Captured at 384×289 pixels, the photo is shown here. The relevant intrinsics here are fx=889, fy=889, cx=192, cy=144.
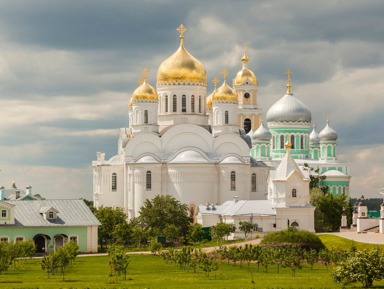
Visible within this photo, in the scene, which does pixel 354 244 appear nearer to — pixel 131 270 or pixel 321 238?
pixel 321 238

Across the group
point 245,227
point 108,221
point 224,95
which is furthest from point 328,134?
point 108,221

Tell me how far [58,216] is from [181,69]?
923 inches

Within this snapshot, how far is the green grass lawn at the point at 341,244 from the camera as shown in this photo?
45000 millimetres

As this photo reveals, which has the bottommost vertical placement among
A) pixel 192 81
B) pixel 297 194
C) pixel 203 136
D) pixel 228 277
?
pixel 228 277

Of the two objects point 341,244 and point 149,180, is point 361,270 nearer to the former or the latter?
point 341,244

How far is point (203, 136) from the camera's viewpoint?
234 ft

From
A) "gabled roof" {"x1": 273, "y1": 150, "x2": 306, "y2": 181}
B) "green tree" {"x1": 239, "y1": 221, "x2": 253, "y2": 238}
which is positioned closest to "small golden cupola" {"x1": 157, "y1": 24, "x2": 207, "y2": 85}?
"gabled roof" {"x1": 273, "y1": 150, "x2": 306, "y2": 181}

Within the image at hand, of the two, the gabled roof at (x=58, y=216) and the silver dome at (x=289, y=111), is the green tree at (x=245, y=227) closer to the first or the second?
the gabled roof at (x=58, y=216)

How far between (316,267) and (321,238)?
7795 millimetres

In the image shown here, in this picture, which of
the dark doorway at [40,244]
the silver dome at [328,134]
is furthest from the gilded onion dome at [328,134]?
the dark doorway at [40,244]

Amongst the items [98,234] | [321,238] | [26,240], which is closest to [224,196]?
[98,234]

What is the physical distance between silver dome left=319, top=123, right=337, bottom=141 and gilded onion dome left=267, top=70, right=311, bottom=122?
2.15 m

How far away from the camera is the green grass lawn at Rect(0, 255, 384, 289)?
34.0 m

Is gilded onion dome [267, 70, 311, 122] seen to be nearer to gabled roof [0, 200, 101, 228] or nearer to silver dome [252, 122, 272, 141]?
silver dome [252, 122, 272, 141]
